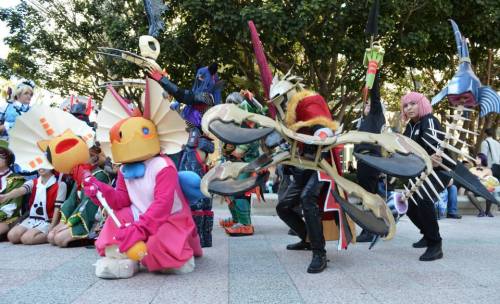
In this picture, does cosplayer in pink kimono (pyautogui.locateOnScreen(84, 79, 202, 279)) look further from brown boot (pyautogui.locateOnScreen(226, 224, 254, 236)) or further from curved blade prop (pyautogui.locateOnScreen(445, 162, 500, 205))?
curved blade prop (pyautogui.locateOnScreen(445, 162, 500, 205))

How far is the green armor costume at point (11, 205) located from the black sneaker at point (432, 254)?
4.30 metres

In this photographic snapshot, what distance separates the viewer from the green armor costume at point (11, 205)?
5438 millimetres

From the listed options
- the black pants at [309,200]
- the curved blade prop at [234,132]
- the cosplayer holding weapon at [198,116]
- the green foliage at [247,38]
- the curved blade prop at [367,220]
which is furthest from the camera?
the green foliage at [247,38]

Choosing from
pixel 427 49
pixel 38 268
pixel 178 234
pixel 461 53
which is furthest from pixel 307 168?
pixel 427 49

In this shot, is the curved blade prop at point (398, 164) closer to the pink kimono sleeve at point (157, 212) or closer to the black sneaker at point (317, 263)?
the black sneaker at point (317, 263)

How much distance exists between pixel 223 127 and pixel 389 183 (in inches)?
181

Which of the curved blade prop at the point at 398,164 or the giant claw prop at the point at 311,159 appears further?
the giant claw prop at the point at 311,159

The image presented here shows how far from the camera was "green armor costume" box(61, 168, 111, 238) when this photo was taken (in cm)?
495

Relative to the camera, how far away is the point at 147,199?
3.82 m

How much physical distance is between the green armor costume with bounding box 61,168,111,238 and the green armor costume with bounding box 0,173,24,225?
0.73 metres

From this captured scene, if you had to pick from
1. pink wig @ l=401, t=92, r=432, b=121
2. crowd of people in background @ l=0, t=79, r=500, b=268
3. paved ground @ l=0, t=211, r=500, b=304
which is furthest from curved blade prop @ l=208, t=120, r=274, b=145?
pink wig @ l=401, t=92, r=432, b=121

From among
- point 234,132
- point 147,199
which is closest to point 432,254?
point 234,132

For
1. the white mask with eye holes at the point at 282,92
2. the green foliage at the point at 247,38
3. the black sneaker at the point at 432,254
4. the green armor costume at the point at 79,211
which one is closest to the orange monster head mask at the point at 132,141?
the white mask with eye holes at the point at 282,92

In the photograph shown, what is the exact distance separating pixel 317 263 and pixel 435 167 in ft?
4.42
